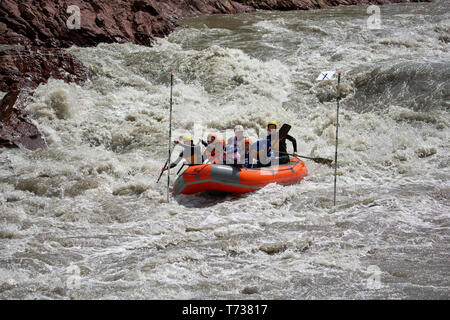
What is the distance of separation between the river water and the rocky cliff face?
0.35 metres

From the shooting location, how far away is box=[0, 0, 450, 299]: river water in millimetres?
4910

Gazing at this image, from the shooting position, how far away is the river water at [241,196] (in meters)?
4.91

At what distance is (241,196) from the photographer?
7477 millimetres

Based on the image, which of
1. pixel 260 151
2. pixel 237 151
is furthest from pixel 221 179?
pixel 260 151

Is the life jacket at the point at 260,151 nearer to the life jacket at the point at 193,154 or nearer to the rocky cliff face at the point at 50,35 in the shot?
the life jacket at the point at 193,154

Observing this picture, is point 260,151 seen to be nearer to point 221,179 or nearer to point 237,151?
point 237,151

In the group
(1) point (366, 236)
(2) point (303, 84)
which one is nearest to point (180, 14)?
(2) point (303, 84)

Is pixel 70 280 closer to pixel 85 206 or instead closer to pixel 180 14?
pixel 85 206

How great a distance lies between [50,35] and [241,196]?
7.61m

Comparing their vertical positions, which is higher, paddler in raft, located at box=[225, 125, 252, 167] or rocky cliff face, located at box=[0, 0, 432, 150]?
rocky cliff face, located at box=[0, 0, 432, 150]

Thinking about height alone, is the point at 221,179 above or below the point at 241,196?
above

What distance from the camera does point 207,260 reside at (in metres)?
5.36

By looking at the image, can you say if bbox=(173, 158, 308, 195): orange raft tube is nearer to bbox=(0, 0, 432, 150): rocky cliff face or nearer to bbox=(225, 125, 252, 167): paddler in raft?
bbox=(225, 125, 252, 167): paddler in raft

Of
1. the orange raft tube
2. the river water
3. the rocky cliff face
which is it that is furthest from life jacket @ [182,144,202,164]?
the rocky cliff face
